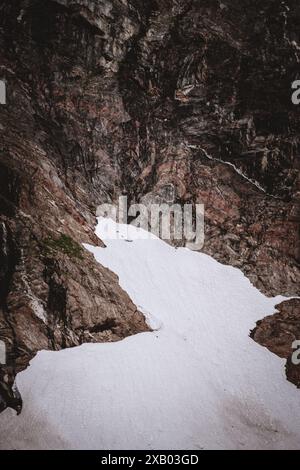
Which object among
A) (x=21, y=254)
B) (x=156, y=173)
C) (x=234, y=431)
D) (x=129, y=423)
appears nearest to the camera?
(x=129, y=423)

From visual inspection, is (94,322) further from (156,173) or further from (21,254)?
Result: (156,173)

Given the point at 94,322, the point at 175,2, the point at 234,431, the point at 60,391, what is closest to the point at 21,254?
the point at 94,322

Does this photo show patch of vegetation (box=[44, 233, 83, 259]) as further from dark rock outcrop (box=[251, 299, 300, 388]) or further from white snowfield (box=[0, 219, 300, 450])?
dark rock outcrop (box=[251, 299, 300, 388])

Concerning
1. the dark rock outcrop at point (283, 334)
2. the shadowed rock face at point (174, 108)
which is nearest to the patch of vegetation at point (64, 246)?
the shadowed rock face at point (174, 108)

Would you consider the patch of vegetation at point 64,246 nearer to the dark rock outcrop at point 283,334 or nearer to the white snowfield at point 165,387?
the white snowfield at point 165,387

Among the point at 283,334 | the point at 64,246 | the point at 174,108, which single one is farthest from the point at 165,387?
the point at 174,108
